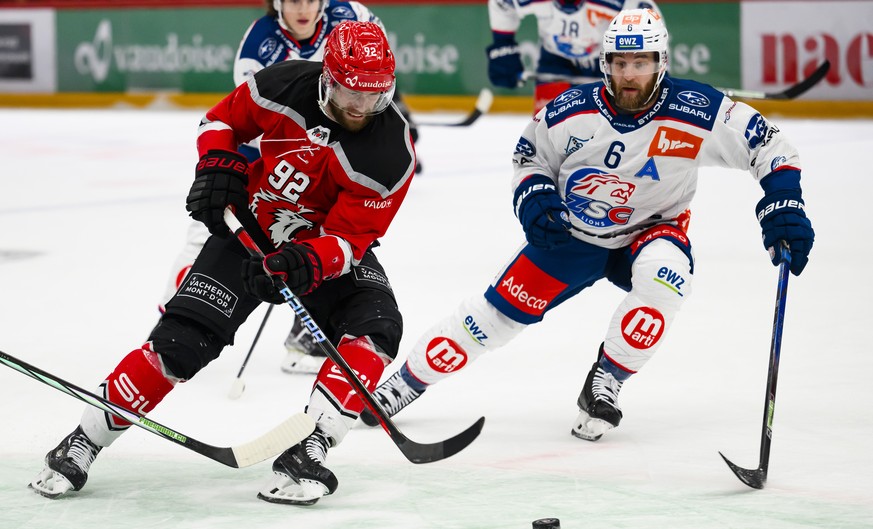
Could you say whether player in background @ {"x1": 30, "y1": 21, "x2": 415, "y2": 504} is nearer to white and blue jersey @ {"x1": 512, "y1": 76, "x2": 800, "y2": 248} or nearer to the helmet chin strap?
the helmet chin strap

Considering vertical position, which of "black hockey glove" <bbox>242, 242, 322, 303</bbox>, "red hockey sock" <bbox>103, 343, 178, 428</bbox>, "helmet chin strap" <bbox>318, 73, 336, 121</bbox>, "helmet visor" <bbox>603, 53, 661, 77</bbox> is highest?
"helmet visor" <bbox>603, 53, 661, 77</bbox>

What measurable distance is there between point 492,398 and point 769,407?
0.92 metres

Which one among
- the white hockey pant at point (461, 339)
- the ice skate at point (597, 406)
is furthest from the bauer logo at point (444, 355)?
the ice skate at point (597, 406)

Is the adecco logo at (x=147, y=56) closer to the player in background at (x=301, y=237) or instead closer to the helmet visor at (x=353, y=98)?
the player in background at (x=301, y=237)

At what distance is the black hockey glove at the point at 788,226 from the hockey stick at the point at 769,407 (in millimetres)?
24

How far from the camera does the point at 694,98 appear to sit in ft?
10.4

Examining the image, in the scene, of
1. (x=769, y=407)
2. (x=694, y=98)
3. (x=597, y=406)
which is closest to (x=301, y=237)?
(x=597, y=406)

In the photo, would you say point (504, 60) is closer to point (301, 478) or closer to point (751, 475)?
point (751, 475)

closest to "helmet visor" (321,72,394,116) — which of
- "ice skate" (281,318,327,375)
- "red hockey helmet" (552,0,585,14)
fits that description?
"ice skate" (281,318,327,375)

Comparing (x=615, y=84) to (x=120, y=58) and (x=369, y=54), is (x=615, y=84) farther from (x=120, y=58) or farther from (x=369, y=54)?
(x=120, y=58)

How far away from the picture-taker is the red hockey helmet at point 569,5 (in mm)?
5582

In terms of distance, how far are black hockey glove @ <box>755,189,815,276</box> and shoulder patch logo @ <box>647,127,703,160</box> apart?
0.22 meters

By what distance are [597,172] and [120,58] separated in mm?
9729

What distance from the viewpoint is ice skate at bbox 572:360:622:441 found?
10.4 ft
